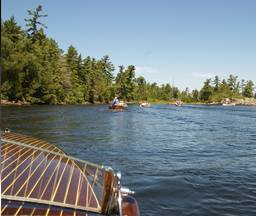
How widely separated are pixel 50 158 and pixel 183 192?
370cm

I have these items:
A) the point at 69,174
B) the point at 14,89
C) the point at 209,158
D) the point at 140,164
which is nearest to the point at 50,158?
the point at 69,174

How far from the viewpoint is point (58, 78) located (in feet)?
206

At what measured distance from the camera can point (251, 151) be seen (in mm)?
10289

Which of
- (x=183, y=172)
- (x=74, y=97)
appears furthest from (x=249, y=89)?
(x=183, y=172)

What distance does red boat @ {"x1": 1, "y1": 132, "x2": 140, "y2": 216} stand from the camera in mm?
2314

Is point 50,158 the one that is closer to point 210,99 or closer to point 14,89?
point 14,89

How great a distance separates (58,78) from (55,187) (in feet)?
209

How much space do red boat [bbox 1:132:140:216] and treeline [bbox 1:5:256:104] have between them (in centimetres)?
4284

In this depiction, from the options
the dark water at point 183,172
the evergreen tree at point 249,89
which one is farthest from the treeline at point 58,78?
the dark water at point 183,172

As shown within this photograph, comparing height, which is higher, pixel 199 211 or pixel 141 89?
pixel 141 89

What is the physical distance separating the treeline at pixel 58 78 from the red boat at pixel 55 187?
42838mm

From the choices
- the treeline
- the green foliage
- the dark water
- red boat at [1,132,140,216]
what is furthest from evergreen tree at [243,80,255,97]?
red boat at [1,132,140,216]

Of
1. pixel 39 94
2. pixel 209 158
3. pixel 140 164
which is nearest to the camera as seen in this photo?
pixel 140 164

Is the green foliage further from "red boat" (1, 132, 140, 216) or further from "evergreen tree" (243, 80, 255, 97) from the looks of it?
"evergreen tree" (243, 80, 255, 97)
